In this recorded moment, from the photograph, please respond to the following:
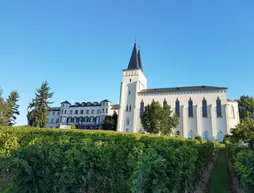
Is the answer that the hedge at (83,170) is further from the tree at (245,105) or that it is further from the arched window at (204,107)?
the tree at (245,105)

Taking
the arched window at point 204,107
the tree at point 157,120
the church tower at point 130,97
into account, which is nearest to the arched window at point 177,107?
the tree at point 157,120

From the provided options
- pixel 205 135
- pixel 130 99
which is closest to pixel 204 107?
pixel 205 135

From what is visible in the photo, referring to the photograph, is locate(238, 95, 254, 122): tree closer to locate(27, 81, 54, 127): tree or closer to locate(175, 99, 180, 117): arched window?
locate(175, 99, 180, 117): arched window

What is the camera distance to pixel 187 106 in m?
47.8

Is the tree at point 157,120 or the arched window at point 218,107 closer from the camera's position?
the tree at point 157,120

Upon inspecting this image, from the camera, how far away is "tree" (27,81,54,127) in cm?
4621

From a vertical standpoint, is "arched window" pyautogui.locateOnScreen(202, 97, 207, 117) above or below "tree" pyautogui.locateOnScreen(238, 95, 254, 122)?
below

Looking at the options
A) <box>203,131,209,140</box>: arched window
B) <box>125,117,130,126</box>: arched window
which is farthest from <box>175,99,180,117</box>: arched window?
<box>125,117,130,126</box>: arched window

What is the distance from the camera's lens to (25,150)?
3.32m

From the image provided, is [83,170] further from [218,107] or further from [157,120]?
[218,107]

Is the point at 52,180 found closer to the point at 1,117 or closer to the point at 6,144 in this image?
the point at 6,144

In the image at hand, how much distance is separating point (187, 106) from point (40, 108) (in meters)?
41.8

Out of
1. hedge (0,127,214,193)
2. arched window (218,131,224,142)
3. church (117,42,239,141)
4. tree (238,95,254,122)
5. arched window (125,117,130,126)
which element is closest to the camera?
hedge (0,127,214,193)

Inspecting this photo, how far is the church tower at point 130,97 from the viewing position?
166 ft
